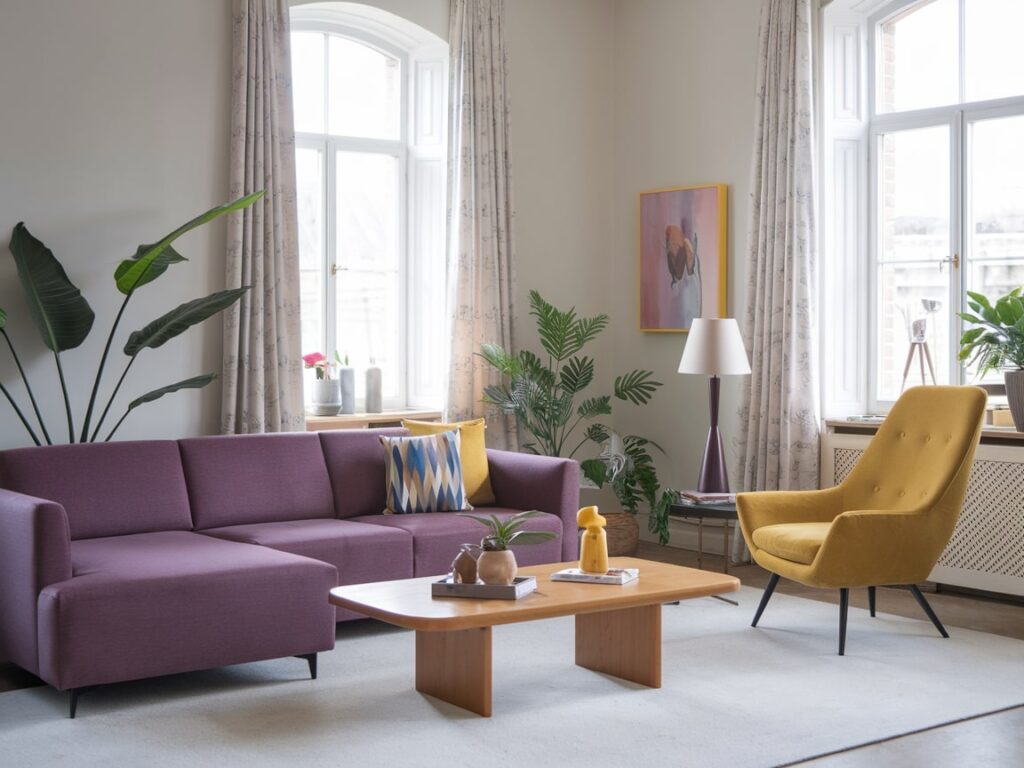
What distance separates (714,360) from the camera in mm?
5789

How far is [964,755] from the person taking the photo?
3455 mm

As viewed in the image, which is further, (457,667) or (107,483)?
(107,483)

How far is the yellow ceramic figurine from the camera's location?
418 cm

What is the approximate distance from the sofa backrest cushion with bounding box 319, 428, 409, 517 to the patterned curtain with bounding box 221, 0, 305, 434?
41 cm

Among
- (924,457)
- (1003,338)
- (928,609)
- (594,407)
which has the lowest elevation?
(928,609)

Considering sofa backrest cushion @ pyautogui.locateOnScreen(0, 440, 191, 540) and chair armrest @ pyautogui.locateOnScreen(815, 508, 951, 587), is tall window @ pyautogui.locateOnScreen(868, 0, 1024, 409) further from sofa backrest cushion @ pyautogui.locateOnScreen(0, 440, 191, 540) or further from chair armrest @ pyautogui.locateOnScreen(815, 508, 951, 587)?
sofa backrest cushion @ pyautogui.locateOnScreen(0, 440, 191, 540)

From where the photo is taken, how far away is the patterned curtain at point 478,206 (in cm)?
664

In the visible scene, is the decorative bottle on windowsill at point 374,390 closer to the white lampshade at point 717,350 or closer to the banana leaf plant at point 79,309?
the banana leaf plant at point 79,309

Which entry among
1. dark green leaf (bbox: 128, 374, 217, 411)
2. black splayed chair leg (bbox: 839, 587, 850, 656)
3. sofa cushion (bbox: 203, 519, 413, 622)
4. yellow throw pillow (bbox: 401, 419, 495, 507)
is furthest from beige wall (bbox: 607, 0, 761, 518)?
dark green leaf (bbox: 128, 374, 217, 411)

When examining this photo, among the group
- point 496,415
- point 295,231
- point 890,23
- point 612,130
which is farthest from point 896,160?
point 295,231

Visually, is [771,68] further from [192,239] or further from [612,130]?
[192,239]

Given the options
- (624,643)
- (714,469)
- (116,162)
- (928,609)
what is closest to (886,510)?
(928,609)

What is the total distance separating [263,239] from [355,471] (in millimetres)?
1196

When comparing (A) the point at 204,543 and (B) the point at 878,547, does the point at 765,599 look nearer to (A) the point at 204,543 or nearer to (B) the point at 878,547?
(B) the point at 878,547
